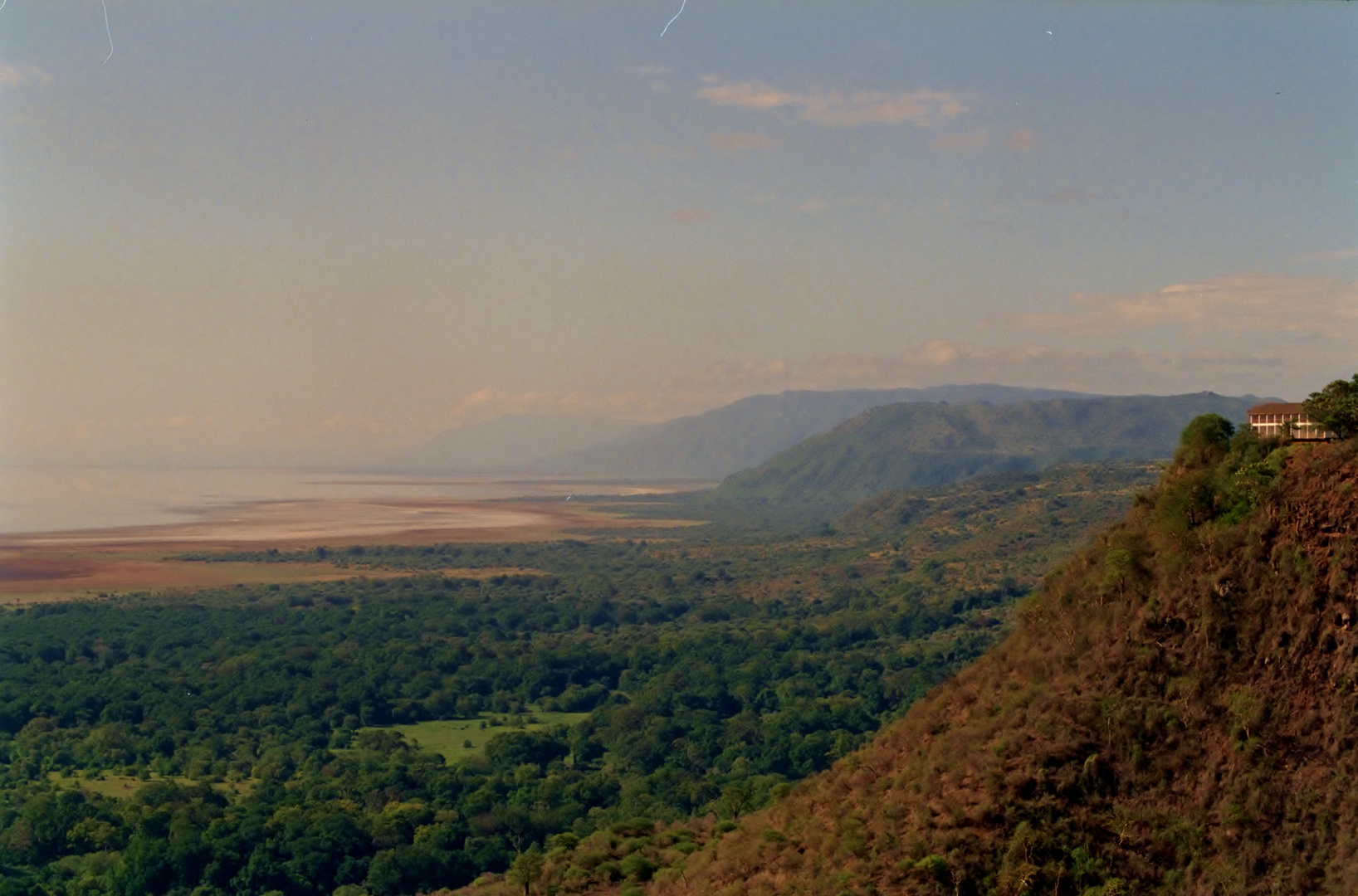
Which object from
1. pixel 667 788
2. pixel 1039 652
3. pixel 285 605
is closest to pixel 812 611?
pixel 285 605

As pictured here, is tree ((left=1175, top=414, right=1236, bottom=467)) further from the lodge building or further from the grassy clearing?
the grassy clearing

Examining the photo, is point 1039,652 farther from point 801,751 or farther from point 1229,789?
point 801,751

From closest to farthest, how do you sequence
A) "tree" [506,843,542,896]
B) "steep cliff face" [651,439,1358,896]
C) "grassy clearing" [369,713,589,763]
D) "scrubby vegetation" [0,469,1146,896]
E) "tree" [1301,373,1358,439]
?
"steep cliff face" [651,439,1358,896] < "tree" [1301,373,1358,439] < "tree" [506,843,542,896] < "scrubby vegetation" [0,469,1146,896] < "grassy clearing" [369,713,589,763]

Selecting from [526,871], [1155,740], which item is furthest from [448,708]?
[1155,740]

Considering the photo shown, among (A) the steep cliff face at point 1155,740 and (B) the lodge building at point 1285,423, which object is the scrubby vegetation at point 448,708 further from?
(B) the lodge building at point 1285,423

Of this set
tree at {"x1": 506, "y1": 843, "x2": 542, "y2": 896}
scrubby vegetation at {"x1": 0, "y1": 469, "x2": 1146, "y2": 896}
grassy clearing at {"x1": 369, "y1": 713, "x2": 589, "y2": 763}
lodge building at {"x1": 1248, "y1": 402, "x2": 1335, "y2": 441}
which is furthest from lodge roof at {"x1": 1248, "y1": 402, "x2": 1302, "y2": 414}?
grassy clearing at {"x1": 369, "y1": 713, "x2": 589, "y2": 763}

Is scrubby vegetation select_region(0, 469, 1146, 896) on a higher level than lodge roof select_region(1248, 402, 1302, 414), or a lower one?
lower

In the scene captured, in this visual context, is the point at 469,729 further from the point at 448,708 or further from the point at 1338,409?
the point at 1338,409
